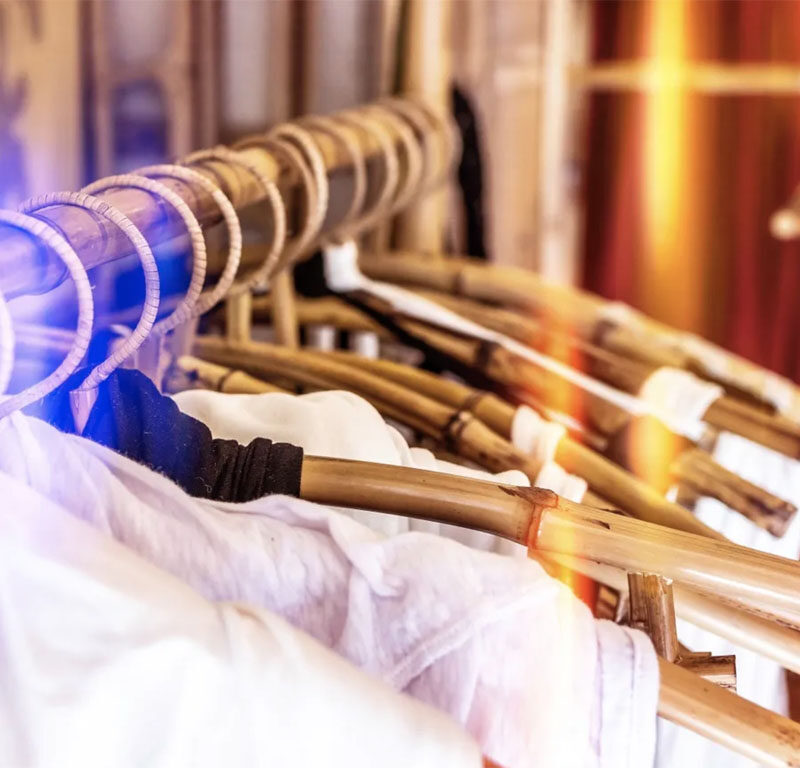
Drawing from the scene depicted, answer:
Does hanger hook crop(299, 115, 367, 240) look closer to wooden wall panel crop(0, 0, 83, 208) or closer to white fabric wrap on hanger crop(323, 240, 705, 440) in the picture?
white fabric wrap on hanger crop(323, 240, 705, 440)

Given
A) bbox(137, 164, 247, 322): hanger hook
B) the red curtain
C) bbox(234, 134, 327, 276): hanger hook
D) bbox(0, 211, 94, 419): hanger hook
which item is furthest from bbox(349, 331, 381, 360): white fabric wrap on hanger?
the red curtain

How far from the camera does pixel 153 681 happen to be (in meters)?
0.28

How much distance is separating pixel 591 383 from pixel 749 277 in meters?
0.56

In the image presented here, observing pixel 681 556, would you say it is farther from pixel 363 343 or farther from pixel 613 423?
pixel 363 343

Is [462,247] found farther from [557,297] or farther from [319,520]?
[319,520]

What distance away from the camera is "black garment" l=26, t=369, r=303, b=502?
360 mm

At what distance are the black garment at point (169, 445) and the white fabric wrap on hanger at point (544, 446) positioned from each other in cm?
14

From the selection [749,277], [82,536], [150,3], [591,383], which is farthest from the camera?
[749,277]

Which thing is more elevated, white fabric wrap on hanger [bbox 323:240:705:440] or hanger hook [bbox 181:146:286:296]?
hanger hook [bbox 181:146:286:296]

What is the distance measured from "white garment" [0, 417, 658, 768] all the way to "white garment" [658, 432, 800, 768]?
78 mm

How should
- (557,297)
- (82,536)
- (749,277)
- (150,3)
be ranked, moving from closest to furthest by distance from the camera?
(82,536) < (557,297) < (150,3) < (749,277)

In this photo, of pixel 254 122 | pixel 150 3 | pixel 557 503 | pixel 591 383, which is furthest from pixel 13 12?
pixel 557 503

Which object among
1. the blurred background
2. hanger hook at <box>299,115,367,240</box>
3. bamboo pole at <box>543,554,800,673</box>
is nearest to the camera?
bamboo pole at <box>543,554,800,673</box>

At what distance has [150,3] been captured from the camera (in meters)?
0.91
